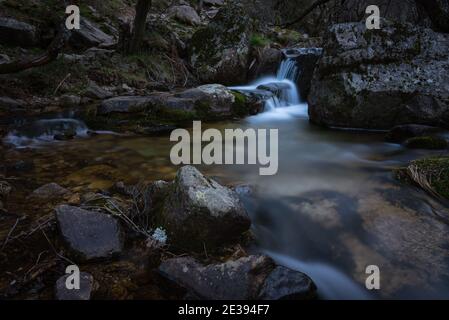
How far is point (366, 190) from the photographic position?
349 centimetres

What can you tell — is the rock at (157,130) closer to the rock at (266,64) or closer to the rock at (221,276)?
the rock at (221,276)

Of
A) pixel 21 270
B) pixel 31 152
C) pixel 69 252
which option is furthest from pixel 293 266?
pixel 31 152

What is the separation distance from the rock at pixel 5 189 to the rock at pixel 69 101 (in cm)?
394

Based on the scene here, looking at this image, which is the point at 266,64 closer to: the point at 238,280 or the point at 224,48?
the point at 224,48

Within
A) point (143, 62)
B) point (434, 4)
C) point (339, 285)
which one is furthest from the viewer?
point (143, 62)

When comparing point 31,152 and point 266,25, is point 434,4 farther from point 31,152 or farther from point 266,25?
point 266,25

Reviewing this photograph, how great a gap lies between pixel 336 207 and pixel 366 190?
515 millimetres

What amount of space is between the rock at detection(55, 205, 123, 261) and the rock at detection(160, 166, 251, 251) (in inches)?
14.2

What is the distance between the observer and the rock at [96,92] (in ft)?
25.0

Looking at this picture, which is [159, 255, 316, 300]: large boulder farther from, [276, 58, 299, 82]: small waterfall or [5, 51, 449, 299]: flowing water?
[276, 58, 299, 82]: small waterfall

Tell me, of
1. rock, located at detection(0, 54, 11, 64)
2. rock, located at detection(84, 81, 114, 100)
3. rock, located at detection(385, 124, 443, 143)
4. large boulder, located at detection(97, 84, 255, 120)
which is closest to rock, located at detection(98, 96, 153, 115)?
large boulder, located at detection(97, 84, 255, 120)

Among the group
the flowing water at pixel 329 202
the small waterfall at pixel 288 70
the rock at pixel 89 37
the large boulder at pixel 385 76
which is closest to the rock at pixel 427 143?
the flowing water at pixel 329 202

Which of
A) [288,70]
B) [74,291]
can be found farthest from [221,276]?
[288,70]
